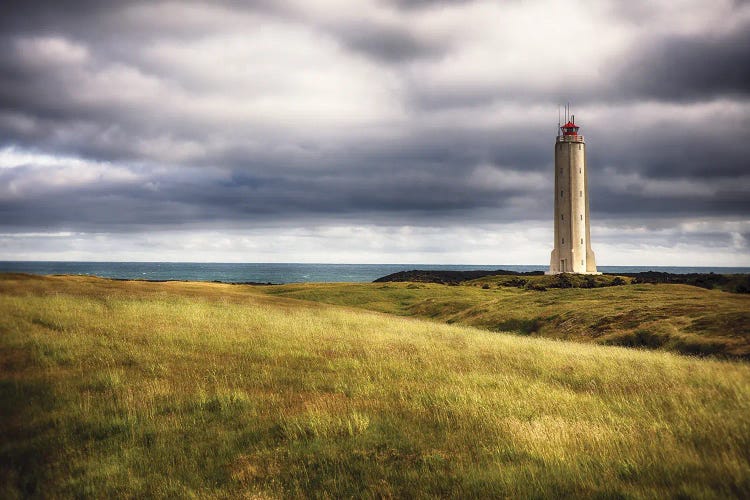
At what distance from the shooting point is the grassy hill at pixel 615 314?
957 inches

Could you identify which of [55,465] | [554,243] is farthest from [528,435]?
[554,243]

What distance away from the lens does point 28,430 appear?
9.55m

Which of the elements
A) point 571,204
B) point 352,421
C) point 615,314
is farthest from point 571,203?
point 352,421

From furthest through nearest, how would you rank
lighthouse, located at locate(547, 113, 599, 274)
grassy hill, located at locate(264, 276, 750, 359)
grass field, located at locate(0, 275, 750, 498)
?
lighthouse, located at locate(547, 113, 599, 274) → grassy hill, located at locate(264, 276, 750, 359) → grass field, located at locate(0, 275, 750, 498)

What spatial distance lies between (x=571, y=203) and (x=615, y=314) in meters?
56.3

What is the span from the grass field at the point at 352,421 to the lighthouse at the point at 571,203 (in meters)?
71.8

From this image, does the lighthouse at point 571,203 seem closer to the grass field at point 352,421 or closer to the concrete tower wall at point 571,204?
the concrete tower wall at point 571,204

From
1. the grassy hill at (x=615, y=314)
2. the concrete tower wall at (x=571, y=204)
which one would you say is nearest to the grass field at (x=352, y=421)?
the grassy hill at (x=615, y=314)

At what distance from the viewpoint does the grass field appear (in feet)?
24.5

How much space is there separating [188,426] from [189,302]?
23.7m

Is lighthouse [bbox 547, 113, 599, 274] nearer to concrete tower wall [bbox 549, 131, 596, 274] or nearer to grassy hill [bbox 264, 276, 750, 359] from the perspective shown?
concrete tower wall [bbox 549, 131, 596, 274]

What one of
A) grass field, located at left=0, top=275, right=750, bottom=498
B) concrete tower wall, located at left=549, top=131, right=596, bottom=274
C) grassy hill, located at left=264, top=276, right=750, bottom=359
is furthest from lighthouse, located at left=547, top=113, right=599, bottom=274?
grass field, located at left=0, top=275, right=750, bottom=498

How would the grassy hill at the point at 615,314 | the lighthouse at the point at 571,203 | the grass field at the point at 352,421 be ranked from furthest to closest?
the lighthouse at the point at 571,203
the grassy hill at the point at 615,314
the grass field at the point at 352,421

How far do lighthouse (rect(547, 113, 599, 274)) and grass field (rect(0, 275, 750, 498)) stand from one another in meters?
71.8
